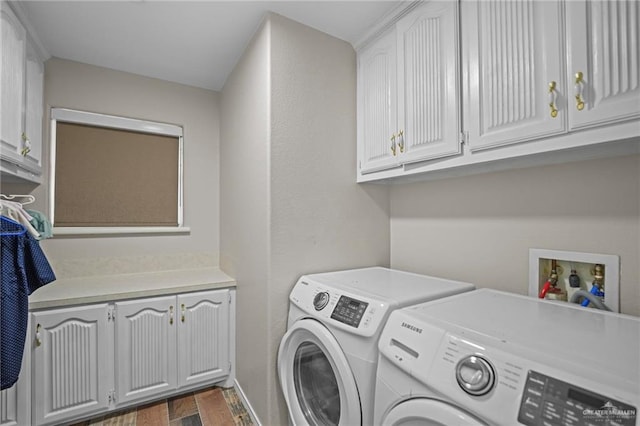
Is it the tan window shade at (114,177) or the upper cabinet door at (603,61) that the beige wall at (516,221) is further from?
the tan window shade at (114,177)

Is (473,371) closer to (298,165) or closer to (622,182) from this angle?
(622,182)

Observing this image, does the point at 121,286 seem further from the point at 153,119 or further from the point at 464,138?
the point at 464,138

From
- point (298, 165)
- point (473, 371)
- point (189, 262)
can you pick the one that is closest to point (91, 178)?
point (189, 262)

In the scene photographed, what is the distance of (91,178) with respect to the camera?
7.32ft

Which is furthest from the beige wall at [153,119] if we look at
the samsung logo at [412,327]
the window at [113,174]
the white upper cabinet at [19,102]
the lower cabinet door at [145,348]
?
the samsung logo at [412,327]

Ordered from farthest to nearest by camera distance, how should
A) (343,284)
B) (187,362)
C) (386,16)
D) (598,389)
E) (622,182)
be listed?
(187,362), (386,16), (343,284), (622,182), (598,389)

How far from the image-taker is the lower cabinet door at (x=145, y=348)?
70.9 inches

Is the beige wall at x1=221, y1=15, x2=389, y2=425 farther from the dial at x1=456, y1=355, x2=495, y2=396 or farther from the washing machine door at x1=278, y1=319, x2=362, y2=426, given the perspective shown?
the dial at x1=456, y1=355, x2=495, y2=396

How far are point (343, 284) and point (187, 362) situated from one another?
136cm

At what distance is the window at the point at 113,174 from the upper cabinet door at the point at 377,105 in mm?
1661

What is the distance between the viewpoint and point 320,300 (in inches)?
53.4

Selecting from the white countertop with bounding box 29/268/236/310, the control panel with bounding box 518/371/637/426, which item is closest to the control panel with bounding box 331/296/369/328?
the control panel with bounding box 518/371/637/426

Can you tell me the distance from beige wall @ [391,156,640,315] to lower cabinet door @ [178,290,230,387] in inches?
51.1

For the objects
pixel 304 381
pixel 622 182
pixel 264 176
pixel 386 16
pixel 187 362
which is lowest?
pixel 187 362
